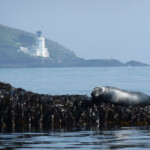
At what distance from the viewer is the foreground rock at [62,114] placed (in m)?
18.8

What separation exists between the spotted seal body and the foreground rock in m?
0.83

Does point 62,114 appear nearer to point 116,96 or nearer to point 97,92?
point 97,92

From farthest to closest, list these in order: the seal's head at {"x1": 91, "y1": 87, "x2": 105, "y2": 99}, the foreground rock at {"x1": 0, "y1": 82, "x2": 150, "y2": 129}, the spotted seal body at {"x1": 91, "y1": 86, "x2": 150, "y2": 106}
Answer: the spotted seal body at {"x1": 91, "y1": 86, "x2": 150, "y2": 106} < the seal's head at {"x1": 91, "y1": 87, "x2": 105, "y2": 99} < the foreground rock at {"x1": 0, "y1": 82, "x2": 150, "y2": 129}

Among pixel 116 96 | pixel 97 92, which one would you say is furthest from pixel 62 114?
pixel 116 96

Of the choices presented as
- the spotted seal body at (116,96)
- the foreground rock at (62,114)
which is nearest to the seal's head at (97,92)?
the spotted seal body at (116,96)

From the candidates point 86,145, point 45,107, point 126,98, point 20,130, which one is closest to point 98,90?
point 126,98

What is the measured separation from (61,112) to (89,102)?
1.27 meters

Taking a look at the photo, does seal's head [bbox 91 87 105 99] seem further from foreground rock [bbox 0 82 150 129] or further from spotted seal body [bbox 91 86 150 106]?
foreground rock [bbox 0 82 150 129]

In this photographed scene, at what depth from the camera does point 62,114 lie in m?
19.1

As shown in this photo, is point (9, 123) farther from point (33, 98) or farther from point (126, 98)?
point (126, 98)

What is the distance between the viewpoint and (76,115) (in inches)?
761

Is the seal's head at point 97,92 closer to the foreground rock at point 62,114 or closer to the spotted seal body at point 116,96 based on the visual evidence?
the spotted seal body at point 116,96

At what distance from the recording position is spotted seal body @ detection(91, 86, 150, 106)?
20.9 m

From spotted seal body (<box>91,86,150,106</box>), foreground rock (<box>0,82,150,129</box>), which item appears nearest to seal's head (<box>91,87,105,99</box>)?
spotted seal body (<box>91,86,150,106</box>)
